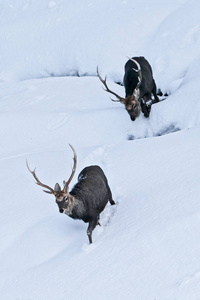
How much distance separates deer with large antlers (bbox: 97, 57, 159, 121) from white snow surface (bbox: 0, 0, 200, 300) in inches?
15.0

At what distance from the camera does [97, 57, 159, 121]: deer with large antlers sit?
36.3ft

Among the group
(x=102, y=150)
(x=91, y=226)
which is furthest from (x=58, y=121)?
(x=91, y=226)

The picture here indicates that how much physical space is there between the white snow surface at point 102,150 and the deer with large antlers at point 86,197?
0.26 meters

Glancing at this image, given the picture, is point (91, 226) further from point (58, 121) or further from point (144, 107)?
point (58, 121)

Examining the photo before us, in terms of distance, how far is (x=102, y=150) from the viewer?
1098cm

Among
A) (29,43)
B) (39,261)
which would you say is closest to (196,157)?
(39,261)

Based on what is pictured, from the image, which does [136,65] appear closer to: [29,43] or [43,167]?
[43,167]

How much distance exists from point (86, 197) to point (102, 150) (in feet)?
10.3

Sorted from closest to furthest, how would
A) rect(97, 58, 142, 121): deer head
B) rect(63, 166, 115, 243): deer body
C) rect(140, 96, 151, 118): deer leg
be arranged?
1. rect(63, 166, 115, 243): deer body
2. rect(97, 58, 142, 121): deer head
3. rect(140, 96, 151, 118): deer leg

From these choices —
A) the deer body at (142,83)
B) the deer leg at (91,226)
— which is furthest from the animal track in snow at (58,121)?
the deer leg at (91,226)

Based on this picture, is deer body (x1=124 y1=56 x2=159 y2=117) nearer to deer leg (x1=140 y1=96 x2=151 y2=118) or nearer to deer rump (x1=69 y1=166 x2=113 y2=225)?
deer leg (x1=140 y1=96 x2=151 y2=118)

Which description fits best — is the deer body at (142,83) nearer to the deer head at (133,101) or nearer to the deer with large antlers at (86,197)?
the deer head at (133,101)

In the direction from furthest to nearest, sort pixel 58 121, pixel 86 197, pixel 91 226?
pixel 58 121 < pixel 86 197 < pixel 91 226

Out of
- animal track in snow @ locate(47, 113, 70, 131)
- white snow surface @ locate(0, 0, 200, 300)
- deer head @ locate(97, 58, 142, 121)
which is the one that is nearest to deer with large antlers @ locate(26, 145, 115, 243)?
white snow surface @ locate(0, 0, 200, 300)
